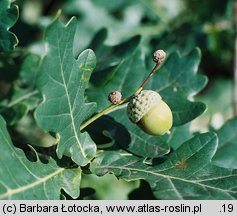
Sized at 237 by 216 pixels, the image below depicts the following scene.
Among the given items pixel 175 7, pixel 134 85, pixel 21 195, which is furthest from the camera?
pixel 175 7

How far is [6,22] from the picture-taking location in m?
1.65

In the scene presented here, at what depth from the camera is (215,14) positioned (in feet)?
11.1

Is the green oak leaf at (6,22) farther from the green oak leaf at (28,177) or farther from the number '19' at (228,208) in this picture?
the number '19' at (228,208)

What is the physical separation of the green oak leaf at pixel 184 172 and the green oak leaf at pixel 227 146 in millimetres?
546

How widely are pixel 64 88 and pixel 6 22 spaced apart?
0.32m

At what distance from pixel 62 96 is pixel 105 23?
188cm

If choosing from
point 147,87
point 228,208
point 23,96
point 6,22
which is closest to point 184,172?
point 228,208

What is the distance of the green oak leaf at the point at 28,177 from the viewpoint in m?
1.37

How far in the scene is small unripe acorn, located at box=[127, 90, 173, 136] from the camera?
1560 mm

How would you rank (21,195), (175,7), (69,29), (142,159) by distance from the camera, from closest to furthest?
(21,195) < (69,29) < (142,159) < (175,7)

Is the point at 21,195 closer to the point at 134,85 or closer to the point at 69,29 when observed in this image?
the point at 69,29

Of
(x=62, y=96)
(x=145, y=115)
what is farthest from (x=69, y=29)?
(x=145, y=115)

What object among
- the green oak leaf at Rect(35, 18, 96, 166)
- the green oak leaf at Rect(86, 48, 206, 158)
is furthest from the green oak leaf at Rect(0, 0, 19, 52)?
the green oak leaf at Rect(86, 48, 206, 158)

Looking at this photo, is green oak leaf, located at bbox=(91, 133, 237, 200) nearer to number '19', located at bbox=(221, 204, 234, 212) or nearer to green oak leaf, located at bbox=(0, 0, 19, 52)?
number '19', located at bbox=(221, 204, 234, 212)
